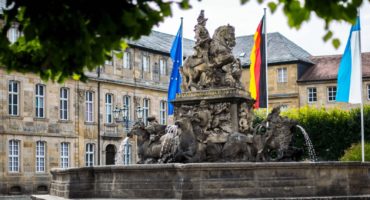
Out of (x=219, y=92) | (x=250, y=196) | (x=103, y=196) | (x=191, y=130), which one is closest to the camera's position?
(x=250, y=196)

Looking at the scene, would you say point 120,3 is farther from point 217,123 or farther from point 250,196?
point 217,123

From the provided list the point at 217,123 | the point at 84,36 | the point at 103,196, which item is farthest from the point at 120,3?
the point at 217,123

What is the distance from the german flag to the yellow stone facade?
1878 cm

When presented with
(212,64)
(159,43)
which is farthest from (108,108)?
(212,64)

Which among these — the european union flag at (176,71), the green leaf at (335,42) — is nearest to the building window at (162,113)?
the european union flag at (176,71)

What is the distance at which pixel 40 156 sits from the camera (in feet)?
161

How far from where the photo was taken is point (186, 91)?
2242 cm

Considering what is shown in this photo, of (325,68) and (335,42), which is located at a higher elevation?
(325,68)

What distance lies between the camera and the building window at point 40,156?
161 feet

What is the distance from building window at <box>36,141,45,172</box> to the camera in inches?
1928

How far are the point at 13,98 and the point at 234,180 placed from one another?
106ft

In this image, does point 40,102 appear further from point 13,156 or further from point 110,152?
point 110,152

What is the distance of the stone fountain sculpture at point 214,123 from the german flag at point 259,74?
10.2 metres

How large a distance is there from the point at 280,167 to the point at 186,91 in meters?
5.15
